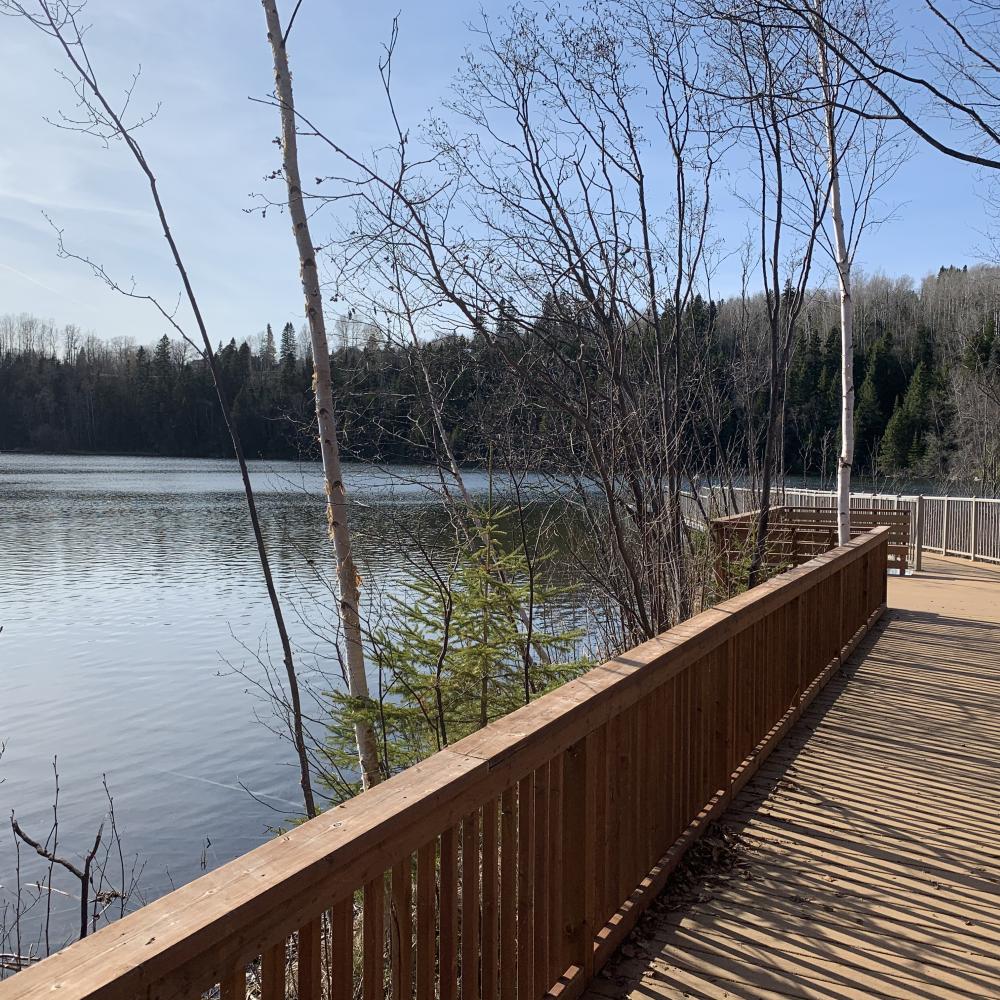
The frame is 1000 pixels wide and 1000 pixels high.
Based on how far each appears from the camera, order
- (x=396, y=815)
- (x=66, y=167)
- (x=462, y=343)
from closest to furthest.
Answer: (x=396, y=815) < (x=462, y=343) < (x=66, y=167)

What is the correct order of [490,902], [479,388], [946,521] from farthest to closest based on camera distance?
[946,521] → [479,388] → [490,902]

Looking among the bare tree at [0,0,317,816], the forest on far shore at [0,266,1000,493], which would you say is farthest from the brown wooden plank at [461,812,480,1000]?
the forest on far shore at [0,266,1000,493]

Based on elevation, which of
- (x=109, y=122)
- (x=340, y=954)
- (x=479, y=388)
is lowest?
(x=340, y=954)

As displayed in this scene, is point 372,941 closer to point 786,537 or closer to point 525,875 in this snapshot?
point 525,875

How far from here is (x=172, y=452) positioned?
74562 mm

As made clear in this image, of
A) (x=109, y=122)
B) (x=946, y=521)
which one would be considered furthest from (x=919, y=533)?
(x=109, y=122)

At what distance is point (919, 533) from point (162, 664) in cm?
1388

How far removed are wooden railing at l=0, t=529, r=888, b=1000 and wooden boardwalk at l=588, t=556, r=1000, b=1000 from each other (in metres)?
0.18

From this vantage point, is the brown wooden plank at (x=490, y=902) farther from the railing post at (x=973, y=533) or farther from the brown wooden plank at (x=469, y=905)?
the railing post at (x=973, y=533)

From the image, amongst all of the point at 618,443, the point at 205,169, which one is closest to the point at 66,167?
the point at 205,169

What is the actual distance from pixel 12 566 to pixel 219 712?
561 inches

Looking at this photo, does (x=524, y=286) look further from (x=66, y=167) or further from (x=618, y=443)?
(x=66, y=167)

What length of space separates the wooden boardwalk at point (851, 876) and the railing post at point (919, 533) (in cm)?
1153

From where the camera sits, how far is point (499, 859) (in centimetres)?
248
